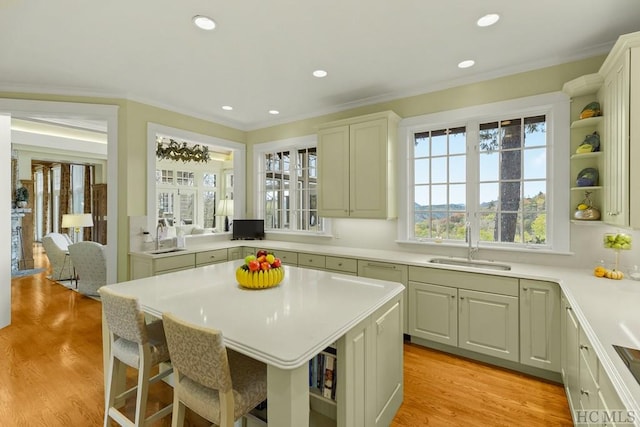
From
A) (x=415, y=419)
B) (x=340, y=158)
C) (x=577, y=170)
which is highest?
(x=340, y=158)

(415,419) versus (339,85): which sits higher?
(339,85)

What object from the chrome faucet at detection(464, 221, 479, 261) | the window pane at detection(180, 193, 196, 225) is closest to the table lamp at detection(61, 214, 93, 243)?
the window pane at detection(180, 193, 196, 225)

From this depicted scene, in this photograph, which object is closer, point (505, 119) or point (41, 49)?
point (41, 49)

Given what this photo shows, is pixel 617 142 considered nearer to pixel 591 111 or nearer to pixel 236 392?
pixel 591 111

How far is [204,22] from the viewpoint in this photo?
2201 mm

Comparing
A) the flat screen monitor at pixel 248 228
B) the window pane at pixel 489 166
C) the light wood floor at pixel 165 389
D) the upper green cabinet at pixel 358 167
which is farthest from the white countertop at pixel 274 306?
the flat screen monitor at pixel 248 228

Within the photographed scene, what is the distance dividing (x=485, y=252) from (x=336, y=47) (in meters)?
2.46

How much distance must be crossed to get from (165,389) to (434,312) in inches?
94.1

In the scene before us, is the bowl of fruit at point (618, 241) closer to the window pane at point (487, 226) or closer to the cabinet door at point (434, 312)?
the window pane at point (487, 226)

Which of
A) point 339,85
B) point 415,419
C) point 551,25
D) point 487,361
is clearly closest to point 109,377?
Answer: point 415,419

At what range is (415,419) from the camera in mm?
2031

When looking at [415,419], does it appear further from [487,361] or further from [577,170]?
[577,170]

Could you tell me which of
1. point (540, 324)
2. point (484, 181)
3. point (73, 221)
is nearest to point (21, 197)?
point (73, 221)

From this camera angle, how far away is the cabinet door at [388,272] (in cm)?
307
